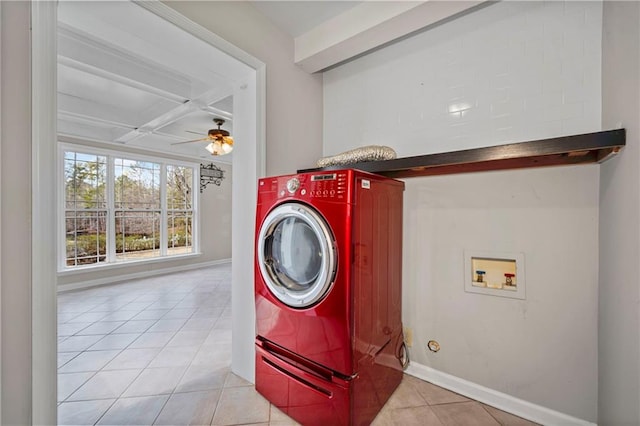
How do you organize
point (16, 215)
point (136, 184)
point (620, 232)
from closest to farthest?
point (16, 215) → point (620, 232) → point (136, 184)

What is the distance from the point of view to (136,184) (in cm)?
482

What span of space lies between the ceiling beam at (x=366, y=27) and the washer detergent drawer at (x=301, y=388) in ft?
6.98

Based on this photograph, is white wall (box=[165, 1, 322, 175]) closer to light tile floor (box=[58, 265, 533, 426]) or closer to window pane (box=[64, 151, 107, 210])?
light tile floor (box=[58, 265, 533, 426])

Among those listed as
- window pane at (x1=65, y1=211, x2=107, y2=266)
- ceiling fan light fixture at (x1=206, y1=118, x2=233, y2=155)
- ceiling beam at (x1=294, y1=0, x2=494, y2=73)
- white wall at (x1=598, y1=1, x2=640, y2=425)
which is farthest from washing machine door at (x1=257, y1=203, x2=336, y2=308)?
window pane at (x1=65, y1=211, x2=107, y2=266)

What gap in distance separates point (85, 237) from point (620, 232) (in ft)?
20.0

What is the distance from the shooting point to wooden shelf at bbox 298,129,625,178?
3.50 ft

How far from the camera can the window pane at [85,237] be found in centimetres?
407

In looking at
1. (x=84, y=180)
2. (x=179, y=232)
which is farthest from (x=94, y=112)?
(x=179, y=232)

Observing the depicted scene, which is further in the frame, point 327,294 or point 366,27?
point 366,27

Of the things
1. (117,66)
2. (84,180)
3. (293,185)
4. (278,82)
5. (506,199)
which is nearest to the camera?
(293,185)

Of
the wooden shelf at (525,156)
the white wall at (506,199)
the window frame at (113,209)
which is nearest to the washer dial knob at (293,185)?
the wooden shelf at (525,156)

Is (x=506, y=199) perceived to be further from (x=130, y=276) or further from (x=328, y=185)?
(x=130, y=276)

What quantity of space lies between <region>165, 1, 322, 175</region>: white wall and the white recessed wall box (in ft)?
4.80

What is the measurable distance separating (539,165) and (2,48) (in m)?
2.42
